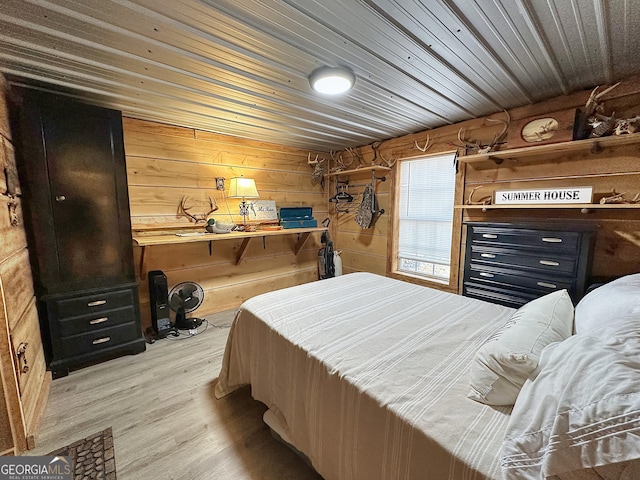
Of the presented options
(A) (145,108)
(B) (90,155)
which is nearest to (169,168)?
(A) (145,108)

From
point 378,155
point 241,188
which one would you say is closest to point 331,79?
point 241,188

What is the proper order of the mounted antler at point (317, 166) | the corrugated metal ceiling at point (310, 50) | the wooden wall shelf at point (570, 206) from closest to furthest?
1. the corrugated metal ceiling at point (310, 50)
2. the wooden wall shelf at point (570, 206)
3. the mounted antler at point (317, 166)

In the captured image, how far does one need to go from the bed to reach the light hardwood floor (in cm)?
15

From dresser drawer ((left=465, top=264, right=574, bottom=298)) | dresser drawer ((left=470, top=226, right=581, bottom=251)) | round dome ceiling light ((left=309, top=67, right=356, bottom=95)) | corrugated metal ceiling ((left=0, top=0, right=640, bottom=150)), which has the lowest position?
dresser drawer ((left=465, top=264, right=574, bottom=298))

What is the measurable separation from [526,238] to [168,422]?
9.34 feet

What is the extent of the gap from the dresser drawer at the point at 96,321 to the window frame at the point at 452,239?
292cm

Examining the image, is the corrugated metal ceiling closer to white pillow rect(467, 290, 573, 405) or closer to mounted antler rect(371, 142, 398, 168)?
mounted antler rect(371, 142, 398, 168)

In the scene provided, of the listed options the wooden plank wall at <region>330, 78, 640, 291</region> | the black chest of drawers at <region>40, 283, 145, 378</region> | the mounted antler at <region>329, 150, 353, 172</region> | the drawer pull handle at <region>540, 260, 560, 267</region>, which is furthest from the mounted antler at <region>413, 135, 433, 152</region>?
the black chest of drawers at <region>40, 283, 145, 378</region>

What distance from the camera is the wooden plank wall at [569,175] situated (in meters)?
1.88

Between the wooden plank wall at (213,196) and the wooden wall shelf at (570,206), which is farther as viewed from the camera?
Answer: the wooden plank wall at (213,196)

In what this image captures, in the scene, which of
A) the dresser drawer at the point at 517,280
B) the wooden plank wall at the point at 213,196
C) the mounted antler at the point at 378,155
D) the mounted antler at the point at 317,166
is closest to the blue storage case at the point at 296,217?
the wooden plank wall at the point at 213,196

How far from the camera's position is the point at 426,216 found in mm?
3174

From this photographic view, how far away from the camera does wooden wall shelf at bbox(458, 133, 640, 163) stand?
5.94 ft

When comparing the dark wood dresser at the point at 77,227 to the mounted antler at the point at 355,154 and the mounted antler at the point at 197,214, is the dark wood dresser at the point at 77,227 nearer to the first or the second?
the mounted antler at the point at 197,214
